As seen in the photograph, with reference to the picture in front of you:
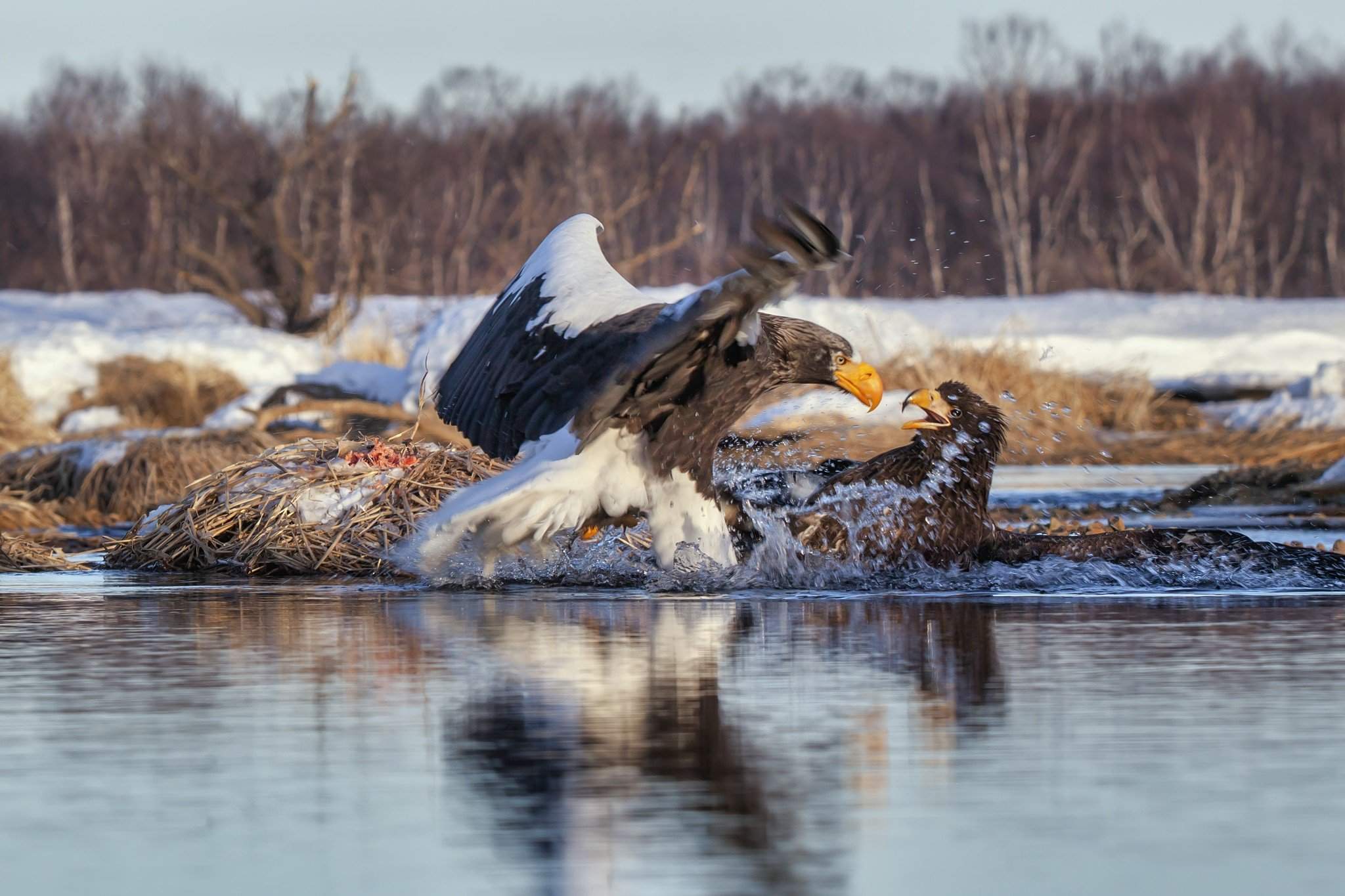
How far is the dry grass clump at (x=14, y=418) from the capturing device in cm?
1572

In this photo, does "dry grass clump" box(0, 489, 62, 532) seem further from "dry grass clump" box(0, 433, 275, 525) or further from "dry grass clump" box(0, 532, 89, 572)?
"dry grass clump" box(0, 532, 89, 572)

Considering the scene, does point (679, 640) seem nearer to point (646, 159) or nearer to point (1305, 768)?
point (1305, 768)

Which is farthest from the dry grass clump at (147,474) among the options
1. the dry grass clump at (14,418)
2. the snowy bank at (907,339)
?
the dry grass clump at (14,418)

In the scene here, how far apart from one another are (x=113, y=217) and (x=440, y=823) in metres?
58.1

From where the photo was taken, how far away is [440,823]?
2971mm

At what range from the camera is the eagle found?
22.3 feet

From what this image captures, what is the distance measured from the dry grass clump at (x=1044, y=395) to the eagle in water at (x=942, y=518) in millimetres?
8731

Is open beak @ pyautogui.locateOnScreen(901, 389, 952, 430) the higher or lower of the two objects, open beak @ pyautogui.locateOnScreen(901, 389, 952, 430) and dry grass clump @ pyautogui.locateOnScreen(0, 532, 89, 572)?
the higher

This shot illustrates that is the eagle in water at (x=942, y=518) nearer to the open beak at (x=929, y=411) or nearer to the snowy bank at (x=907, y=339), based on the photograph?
the open beak at (x=929, y=411)

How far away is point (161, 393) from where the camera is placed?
1908 cm

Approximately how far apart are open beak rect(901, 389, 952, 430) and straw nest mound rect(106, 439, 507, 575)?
1961mm

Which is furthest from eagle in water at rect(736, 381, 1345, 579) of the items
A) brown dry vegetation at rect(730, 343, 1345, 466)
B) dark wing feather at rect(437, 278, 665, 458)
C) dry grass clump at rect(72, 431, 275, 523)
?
brown dry vegetation at rect(730, 343, 1345, 466)

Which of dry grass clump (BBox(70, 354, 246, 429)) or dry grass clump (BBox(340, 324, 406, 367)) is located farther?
dry grass clump (BBox(340, 324, 406, 367))

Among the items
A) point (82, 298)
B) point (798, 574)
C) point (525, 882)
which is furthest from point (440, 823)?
point (82, 298)
